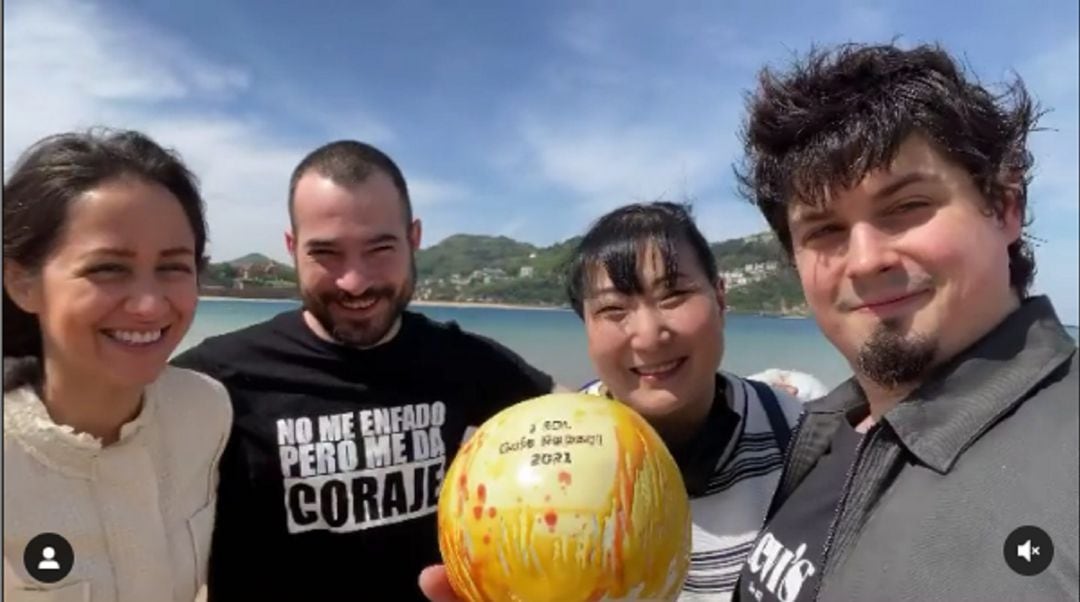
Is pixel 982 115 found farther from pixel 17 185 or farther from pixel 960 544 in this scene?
pixel 17 185

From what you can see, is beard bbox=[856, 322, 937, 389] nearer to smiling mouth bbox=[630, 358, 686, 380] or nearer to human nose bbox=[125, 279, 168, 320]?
smiling mouth bbox=[630, 358, 686, 380]

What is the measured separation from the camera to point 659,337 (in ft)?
8.64

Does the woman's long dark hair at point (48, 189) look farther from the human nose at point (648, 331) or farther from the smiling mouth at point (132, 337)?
the human nose at point (648, 331)

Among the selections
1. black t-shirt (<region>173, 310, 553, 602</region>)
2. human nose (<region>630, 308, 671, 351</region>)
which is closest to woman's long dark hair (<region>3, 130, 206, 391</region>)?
black t-shirt (<region>173, 310, 553, 602</region>)

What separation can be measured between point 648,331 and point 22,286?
1.84 metres

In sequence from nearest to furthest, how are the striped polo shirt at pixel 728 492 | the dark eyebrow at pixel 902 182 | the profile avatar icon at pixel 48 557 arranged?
1. the dark eyebrow at pixel 902 182
2. the profile avatar icon at pixel 48 557
3. the striped polo shirt at pixel 728 492

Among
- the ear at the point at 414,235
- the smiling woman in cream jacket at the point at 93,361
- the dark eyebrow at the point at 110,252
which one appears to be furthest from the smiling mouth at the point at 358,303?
the dark eyebrow at the point at 110,252

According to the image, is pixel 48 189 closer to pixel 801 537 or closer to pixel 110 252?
pixel 110 252

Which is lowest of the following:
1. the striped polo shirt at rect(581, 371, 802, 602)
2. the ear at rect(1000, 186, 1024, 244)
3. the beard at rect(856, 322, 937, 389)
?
the striped polo shirt at rect(581, 371, 802, 602)

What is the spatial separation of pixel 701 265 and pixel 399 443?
4.11ft

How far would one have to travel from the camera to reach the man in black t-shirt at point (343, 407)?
281cm

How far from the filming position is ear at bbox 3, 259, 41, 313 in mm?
2232

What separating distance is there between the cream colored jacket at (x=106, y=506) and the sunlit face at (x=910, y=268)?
1.90m

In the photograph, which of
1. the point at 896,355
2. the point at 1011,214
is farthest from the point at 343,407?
the point at 1011,214
